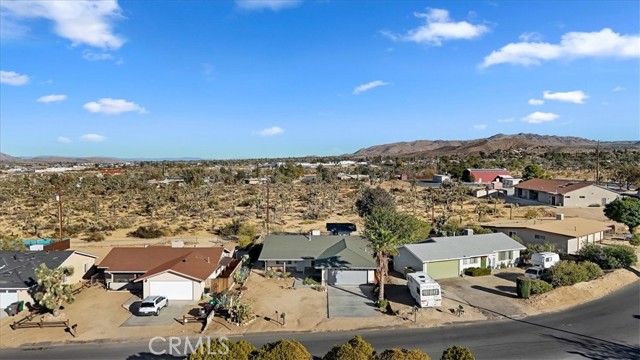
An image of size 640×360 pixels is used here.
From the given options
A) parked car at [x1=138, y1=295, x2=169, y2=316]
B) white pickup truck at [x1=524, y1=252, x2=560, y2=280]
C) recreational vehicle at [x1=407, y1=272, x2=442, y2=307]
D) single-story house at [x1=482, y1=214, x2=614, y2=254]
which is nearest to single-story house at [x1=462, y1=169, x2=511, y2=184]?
single-story house at [x1=482, y1=214, x2=614, y2=254]

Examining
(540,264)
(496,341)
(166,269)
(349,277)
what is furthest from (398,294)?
(166,269)

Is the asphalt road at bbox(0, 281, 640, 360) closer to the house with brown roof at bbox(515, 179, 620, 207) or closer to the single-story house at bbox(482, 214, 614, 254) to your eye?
the single-story house at bbox(482, 214, 614, 254)

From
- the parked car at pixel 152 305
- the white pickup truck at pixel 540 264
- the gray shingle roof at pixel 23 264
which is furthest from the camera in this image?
the white pickup truck at pixel 540 264

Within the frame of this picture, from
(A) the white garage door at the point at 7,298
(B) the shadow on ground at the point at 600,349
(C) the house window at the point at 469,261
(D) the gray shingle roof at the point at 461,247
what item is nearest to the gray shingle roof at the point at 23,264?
(A) the white garage door at the point at 7,298

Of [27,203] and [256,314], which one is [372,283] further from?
[27,203]

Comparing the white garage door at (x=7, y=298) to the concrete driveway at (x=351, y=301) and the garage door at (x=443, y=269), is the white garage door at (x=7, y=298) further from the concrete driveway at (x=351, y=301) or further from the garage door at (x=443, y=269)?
the garage door at (x=443, y=269)

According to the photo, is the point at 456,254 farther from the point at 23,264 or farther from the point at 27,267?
the point at 23,264
